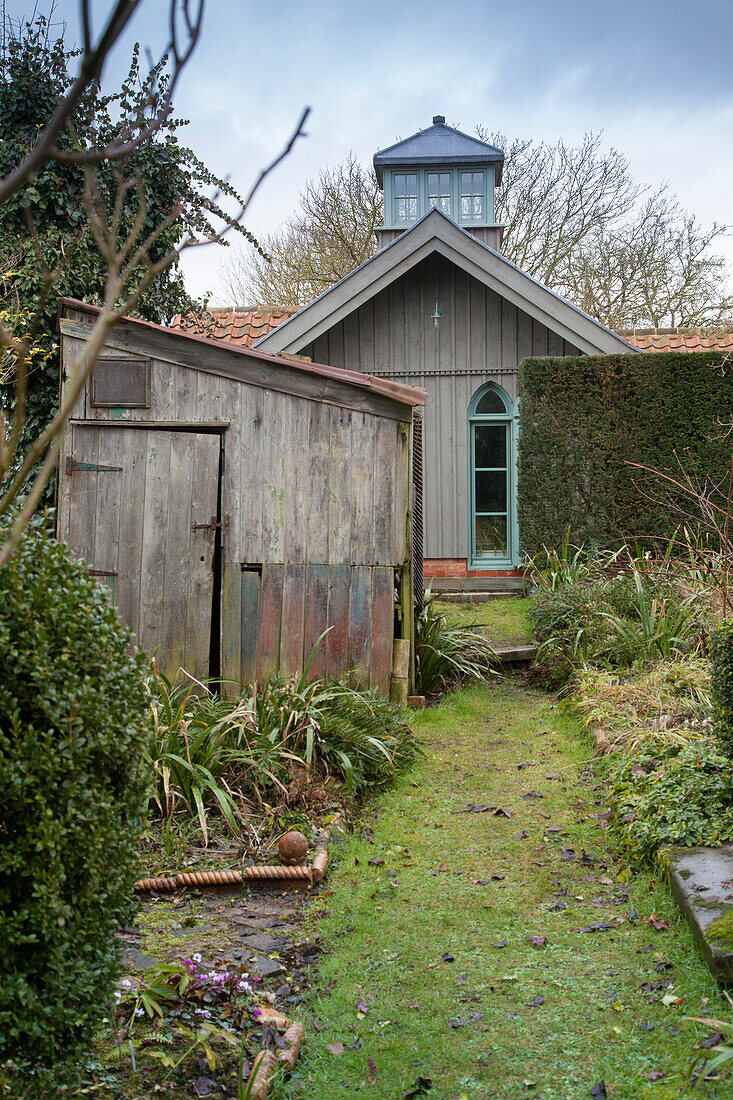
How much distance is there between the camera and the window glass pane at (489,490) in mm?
13648

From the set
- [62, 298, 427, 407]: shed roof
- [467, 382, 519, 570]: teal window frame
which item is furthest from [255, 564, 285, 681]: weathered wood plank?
[467, 382, 519, 570]: teal window frame

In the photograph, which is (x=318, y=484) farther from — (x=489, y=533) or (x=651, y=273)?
(x=651, y=273)

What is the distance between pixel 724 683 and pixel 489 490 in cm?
941

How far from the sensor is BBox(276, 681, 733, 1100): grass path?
116 inches

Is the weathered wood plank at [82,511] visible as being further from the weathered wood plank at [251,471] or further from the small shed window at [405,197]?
the small shed window at [405,197]

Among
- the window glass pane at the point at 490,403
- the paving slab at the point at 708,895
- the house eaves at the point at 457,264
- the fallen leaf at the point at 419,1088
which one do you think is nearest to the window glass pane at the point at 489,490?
the window glass pane at the point at 490,403

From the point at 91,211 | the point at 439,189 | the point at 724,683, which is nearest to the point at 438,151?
the point at 439,189

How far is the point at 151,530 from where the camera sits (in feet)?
23.6

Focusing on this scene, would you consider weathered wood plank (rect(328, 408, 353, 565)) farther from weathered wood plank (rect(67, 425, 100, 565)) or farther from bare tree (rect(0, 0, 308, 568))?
bare tree (rect(0, 0, 308, 568))

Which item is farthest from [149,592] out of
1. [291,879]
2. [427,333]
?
[427,333]

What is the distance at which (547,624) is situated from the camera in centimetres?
920

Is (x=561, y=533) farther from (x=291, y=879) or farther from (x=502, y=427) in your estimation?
(x=291, y=879)

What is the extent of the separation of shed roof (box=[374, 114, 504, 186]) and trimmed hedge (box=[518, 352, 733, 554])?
631 centimetres

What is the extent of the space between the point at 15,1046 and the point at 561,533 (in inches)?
408
